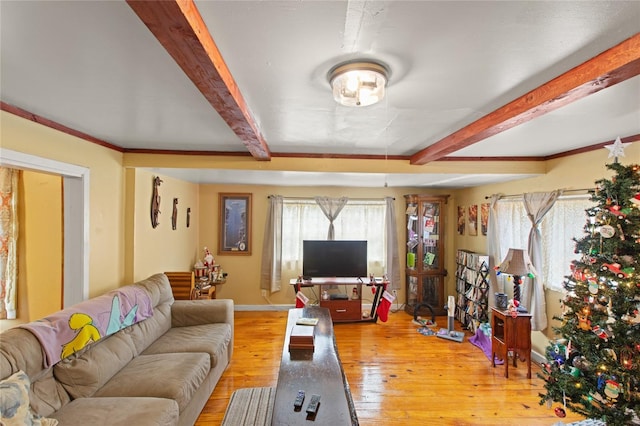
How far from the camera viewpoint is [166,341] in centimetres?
285

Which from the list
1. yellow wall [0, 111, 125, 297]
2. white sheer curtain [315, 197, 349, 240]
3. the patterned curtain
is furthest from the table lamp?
the patterned curtain

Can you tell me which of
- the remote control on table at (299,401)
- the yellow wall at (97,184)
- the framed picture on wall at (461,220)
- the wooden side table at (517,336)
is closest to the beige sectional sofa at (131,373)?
the yellow wall at (97,184)

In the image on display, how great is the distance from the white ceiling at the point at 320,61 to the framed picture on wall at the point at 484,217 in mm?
2111

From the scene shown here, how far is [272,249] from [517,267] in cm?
347

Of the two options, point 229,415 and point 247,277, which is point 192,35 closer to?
point 229,415

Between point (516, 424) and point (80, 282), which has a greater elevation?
point (80, 282)

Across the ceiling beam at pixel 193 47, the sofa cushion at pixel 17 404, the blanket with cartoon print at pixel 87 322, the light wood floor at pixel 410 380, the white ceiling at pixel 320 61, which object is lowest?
the light wood floor at pixel 410 380

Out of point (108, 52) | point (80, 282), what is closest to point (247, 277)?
point (80, 282)

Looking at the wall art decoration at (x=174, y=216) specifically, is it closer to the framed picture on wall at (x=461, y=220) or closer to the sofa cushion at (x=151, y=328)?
the sofa cushion at (x=151, y=328)

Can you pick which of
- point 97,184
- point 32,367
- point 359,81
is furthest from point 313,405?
point 97,184

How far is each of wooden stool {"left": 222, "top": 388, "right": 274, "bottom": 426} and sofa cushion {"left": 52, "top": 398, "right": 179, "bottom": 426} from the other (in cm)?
71

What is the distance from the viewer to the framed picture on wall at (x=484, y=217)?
439cm

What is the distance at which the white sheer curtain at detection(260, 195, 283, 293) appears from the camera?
5160 millimetres

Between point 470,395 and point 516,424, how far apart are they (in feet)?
1.38
